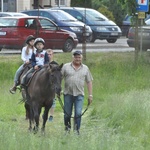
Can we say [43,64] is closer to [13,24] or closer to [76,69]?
[76,69]

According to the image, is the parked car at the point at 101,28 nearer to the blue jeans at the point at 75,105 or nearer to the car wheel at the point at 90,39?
the car wheel at the point at 90,39

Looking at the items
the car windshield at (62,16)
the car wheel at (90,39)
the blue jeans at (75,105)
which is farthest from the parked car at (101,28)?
the blue jeans at (75,105)

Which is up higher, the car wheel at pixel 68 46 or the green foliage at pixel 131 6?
the green foliage at pixel 131 6

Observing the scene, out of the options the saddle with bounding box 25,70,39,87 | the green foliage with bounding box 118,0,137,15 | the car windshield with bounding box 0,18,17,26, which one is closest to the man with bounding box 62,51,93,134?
the saddle with bounding box 25,70,39,87

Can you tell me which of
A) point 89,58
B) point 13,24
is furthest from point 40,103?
point 13,24

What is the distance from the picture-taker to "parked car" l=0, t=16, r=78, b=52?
30047 mm

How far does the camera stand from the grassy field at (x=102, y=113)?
1055 centimetres

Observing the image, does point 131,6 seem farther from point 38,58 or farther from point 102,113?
point 38,58

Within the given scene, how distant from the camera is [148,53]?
1137 inches

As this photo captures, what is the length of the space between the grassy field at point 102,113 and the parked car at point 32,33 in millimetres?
2155

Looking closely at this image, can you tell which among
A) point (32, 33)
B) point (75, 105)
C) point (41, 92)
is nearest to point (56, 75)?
point (75, 105)

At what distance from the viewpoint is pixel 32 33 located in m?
30.3

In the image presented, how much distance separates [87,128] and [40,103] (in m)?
1.26

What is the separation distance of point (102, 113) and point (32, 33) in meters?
13.1
